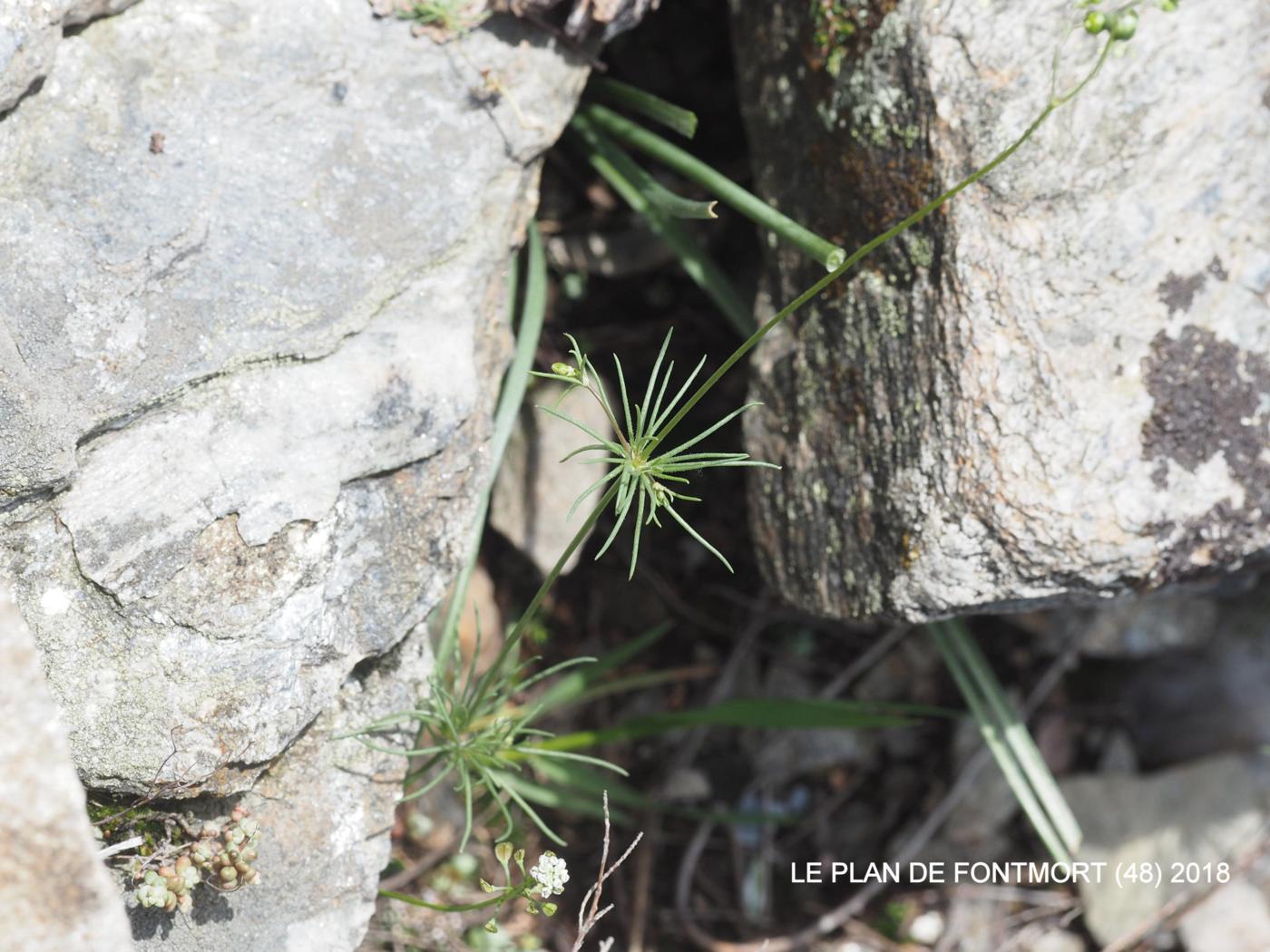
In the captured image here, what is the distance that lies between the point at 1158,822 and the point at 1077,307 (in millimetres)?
1776

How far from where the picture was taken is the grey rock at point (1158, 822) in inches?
106

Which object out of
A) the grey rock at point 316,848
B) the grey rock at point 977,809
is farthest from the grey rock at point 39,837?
the grey rock at point 977,809

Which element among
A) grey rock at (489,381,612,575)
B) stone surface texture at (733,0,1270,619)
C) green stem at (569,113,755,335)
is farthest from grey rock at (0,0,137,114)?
stone surface texture at (733,0,1270,619)

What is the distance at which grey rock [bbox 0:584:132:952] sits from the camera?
1.15 m

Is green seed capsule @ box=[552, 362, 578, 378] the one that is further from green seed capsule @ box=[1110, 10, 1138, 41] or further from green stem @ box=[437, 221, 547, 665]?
green seed capsule @ box=[1110, 10, 1138, 41]

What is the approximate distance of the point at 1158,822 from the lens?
9.07 ft


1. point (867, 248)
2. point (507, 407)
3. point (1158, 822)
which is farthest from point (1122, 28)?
point (1158, 822)

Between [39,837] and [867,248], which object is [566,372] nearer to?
[867,248]

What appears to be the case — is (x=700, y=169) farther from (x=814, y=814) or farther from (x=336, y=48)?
(x=814, y=814)

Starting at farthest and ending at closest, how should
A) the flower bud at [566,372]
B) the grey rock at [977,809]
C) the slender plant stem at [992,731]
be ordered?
the grey rock at [977,809]
the slender plant stem at [992,731]
the flower bud at [566,372]

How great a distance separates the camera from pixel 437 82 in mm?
1794

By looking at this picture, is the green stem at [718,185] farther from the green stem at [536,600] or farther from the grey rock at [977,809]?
the grey rock at [977,809]

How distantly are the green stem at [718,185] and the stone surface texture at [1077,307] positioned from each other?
165 millimetres

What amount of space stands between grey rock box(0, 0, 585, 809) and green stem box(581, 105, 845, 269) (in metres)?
0.37
